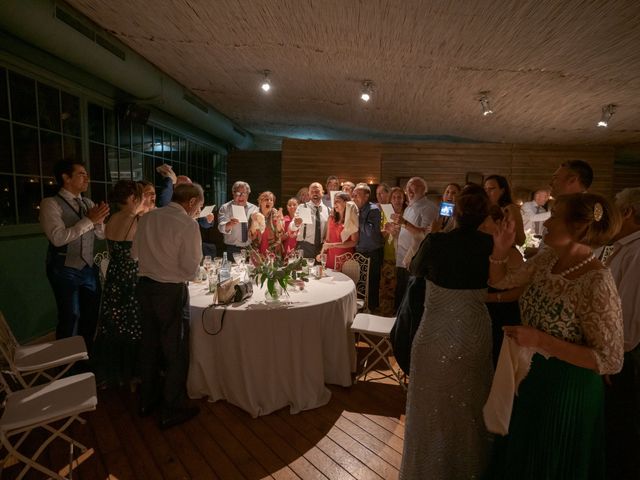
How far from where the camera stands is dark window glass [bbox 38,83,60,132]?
3.94 meters

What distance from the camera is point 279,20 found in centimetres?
327

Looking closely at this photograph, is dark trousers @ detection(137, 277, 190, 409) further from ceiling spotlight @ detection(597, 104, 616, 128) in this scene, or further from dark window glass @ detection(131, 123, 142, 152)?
ceiling spotlight @ detection(597, 104, 616, 128)

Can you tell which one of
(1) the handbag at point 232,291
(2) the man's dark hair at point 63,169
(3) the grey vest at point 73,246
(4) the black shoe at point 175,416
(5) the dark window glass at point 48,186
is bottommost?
(4) the black shoe at point 175,416

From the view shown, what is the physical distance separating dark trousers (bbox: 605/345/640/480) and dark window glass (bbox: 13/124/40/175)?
5.28 metres

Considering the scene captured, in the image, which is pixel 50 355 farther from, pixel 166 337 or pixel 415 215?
pixel 415 215

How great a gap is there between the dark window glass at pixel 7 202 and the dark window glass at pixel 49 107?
0.76 meters

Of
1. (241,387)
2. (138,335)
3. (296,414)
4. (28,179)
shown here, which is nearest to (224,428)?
(241,387)

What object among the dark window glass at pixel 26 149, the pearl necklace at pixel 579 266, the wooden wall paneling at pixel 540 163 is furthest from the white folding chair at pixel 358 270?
the wooden wall paneling at pixel 540 163

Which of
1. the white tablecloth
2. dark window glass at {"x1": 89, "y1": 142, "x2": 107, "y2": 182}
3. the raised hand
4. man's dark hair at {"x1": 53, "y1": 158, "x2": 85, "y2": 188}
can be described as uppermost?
dark window glass at {"x1": 89, "y1": 142, "x2": 107, "y2": 182}

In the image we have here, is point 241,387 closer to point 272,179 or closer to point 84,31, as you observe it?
point 84,31

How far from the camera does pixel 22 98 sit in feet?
12.1

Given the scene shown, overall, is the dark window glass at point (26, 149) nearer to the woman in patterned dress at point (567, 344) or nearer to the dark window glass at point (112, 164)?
the dark window glass at point (112, 164)

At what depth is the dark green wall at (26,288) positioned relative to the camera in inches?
139

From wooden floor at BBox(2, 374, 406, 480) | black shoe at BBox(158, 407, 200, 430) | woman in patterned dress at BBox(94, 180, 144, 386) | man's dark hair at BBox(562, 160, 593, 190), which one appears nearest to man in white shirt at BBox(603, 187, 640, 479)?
man's dark hair at BBox(562, 160, 593, 190)
